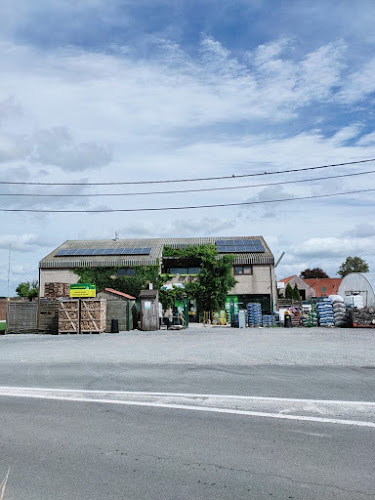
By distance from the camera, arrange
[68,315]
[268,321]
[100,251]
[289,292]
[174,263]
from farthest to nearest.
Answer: [289,292] < [174,263] < [100,251] < [268,321] < [68,315]

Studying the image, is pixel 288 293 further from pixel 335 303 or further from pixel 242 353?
pixel 242 353

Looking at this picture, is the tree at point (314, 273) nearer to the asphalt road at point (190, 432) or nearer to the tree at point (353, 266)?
the tree at point (353, 266)

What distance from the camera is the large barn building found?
140 feet

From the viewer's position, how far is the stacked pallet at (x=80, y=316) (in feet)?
96.0

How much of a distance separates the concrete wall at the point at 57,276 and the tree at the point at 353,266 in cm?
5742

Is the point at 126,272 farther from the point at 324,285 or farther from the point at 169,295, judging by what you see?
the point at 324,285

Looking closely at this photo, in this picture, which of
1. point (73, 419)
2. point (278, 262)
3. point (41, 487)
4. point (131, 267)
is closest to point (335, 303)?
point (278, 262)

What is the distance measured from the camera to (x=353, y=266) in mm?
86500

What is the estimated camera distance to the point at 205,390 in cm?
977

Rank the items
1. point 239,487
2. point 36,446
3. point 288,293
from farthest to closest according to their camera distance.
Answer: point 288,293, point 36,446, point 239,487

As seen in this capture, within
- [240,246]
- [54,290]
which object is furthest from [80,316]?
[240,246]

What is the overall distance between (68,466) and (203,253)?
37.8 m

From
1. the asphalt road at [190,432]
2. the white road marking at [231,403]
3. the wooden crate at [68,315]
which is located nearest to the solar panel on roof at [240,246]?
the wooden crate at [68,315]

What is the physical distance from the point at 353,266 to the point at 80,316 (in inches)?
2667
